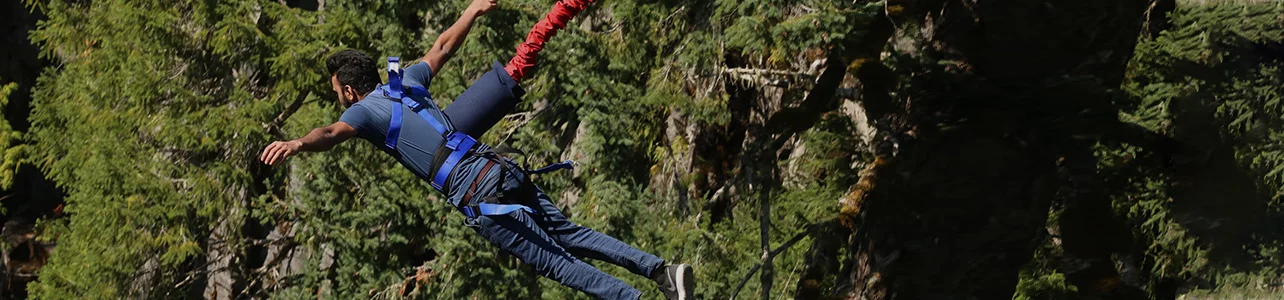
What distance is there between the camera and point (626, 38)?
9953mm

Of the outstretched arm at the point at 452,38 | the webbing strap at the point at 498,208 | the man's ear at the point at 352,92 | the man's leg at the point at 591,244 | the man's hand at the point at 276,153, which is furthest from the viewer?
the outstretched arm at the point at 452,38

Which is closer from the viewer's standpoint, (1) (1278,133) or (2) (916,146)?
(2) (916,146)

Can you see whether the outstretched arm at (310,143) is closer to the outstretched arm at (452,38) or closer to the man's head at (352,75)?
the man's head at (352,75)

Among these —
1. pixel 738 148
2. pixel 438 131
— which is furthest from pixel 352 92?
pixel 738 148

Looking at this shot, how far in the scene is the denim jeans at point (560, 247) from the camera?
5.61m

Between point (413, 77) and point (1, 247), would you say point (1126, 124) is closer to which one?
point (413, 77)

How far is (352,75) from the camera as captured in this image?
5770mm

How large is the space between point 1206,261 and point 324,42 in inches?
288

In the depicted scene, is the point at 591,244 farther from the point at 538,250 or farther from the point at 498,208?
the point at 498,208

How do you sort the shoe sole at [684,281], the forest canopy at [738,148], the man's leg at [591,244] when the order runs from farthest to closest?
1. the forest canopy at [738,148]
2. the man's leg at [591,244]
3. the shoe sole at [684,281]

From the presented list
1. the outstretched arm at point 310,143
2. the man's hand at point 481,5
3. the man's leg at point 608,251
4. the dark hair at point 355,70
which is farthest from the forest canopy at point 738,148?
the outstretched arm at point 310,143

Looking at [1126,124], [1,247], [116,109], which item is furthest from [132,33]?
[1126,124]

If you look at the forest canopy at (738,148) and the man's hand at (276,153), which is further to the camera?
the forest canopy at (738,148)

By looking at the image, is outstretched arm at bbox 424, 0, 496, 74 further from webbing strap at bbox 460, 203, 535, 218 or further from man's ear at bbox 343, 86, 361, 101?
webbing strap at bbox 460, 203, 535, 218
